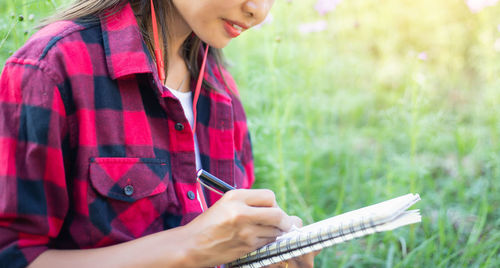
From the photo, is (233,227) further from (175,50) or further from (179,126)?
(175,50)

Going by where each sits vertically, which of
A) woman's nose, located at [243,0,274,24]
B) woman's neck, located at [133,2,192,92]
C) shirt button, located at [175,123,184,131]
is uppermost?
woman's nose, located at [243,0,274,24]

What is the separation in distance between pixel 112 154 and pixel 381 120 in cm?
202

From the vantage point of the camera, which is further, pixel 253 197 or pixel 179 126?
pixel 179 126

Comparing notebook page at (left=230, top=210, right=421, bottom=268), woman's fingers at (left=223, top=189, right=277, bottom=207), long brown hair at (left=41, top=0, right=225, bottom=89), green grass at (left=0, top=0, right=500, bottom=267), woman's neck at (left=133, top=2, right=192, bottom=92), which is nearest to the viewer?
notebook page at (left=230, top=210, right=421, bottom=268)

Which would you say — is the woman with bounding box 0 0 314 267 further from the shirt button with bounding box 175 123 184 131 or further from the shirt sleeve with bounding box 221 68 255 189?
the shirt sleeve with bounding box 221 68 255 189

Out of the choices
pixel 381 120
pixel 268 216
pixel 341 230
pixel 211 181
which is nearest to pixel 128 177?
pixel 211 181

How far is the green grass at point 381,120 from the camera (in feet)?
5.28

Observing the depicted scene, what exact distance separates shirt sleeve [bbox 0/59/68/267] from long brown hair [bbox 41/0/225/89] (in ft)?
0.60

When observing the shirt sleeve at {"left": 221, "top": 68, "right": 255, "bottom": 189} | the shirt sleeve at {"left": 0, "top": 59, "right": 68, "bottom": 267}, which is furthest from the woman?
the shirt sleeve at {"left": 221, "top": 68, "right": 255, "bottom": 189}

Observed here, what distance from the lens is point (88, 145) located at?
814 mm

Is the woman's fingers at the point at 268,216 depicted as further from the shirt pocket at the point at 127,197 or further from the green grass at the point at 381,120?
the green grass at the point at 381,120

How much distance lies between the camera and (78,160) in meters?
0.81

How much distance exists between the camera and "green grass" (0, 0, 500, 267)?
5.28ft

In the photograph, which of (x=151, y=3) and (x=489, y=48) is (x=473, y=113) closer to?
(x=489, y=48)
